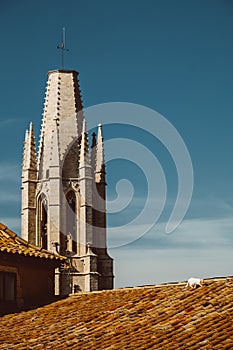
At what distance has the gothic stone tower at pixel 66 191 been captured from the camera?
3140 inches

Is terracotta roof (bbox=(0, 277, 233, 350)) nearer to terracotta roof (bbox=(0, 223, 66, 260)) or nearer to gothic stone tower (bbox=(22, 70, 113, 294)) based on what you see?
terracotta roof (bbox=(0, 223, 66, 260))

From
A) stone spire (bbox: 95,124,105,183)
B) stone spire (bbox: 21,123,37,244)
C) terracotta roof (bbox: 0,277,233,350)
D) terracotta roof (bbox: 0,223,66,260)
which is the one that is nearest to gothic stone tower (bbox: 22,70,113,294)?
stone spire (bbox: 21,123,37,244)

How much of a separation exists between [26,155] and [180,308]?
6317cm

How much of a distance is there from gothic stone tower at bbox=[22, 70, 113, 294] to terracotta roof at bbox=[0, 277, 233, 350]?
55336 mm

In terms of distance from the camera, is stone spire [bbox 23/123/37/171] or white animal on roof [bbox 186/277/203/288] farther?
stone spire [bbox 23/123/37/171]

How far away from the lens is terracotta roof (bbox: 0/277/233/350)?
17.3 m

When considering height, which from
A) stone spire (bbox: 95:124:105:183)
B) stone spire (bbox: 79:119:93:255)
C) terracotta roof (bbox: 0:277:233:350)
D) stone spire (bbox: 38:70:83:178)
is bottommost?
terracotta roof (bbox: 0:277:233:350)

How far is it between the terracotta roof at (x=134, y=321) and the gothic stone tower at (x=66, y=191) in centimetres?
5534

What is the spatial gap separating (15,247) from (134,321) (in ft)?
19.9

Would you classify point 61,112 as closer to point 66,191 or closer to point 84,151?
point 84,151

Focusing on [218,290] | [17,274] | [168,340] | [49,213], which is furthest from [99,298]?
[49,213]

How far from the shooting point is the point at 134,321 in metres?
19.6

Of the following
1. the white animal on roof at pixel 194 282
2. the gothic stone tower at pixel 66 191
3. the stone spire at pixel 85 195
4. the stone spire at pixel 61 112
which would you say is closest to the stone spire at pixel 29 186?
the gothic stone tower at pixel 66 191

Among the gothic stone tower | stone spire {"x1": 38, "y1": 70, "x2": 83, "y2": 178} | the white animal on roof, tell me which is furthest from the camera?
stone spire {"x1": 38, "y1": 70, "x2": 83, "y2": 178}
